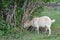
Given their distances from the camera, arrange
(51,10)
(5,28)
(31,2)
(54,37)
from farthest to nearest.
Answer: (51,10) < (31,2) < (5,28) < (54,37)

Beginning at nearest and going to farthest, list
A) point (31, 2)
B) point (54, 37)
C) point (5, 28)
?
point (54, 37)
point (5, 28)
point (31, 2)

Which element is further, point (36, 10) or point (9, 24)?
point (36, 10)

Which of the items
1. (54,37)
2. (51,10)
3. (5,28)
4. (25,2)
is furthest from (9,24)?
(51,10)

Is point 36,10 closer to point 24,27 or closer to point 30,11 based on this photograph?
point 30,11

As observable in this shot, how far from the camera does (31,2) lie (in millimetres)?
12023

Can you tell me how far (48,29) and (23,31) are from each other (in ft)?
4.62

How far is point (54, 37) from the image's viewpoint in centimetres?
1044

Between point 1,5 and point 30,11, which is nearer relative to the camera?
point 1,5

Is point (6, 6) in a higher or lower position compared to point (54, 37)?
higher

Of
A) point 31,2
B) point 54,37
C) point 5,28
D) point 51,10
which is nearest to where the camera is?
point 54,37

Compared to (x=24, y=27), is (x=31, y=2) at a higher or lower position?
higher

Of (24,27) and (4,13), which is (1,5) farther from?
(24,27)

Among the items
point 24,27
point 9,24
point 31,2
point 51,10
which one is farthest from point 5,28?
point 51,10

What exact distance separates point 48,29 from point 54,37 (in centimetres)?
175
